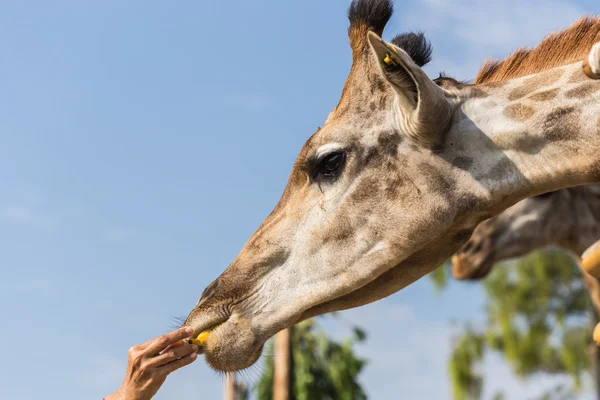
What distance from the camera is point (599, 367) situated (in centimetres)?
1543

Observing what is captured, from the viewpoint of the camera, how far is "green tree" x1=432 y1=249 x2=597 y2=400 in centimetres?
1728

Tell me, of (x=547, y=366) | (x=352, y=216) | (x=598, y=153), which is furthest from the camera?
(x=547, y=366)

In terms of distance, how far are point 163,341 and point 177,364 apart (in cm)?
17

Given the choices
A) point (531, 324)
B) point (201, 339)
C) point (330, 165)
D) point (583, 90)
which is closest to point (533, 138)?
point (583, 90)

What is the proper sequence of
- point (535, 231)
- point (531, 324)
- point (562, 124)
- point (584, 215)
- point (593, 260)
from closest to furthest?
point (593, 260), point (562, 124), point (584, 215), point (535, 231), point (531, 324)

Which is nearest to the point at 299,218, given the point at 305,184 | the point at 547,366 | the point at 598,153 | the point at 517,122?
the point at 305,184

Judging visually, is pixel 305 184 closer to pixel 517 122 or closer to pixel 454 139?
pixel 454 139

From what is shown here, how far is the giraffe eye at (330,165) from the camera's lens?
4.82 metres

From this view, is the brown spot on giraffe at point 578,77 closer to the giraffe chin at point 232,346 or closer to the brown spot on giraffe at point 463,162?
the brown spot on giraffe at point 463,162

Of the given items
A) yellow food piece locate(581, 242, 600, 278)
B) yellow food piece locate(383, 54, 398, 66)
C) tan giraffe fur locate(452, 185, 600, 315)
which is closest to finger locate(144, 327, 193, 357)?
yellow food piece locate(383, 54, 398, 66)

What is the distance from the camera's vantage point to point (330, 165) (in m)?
4.85

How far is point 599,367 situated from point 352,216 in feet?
39.4

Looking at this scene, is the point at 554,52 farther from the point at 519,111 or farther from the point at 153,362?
the point at 153,362

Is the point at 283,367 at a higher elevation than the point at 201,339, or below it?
higher
